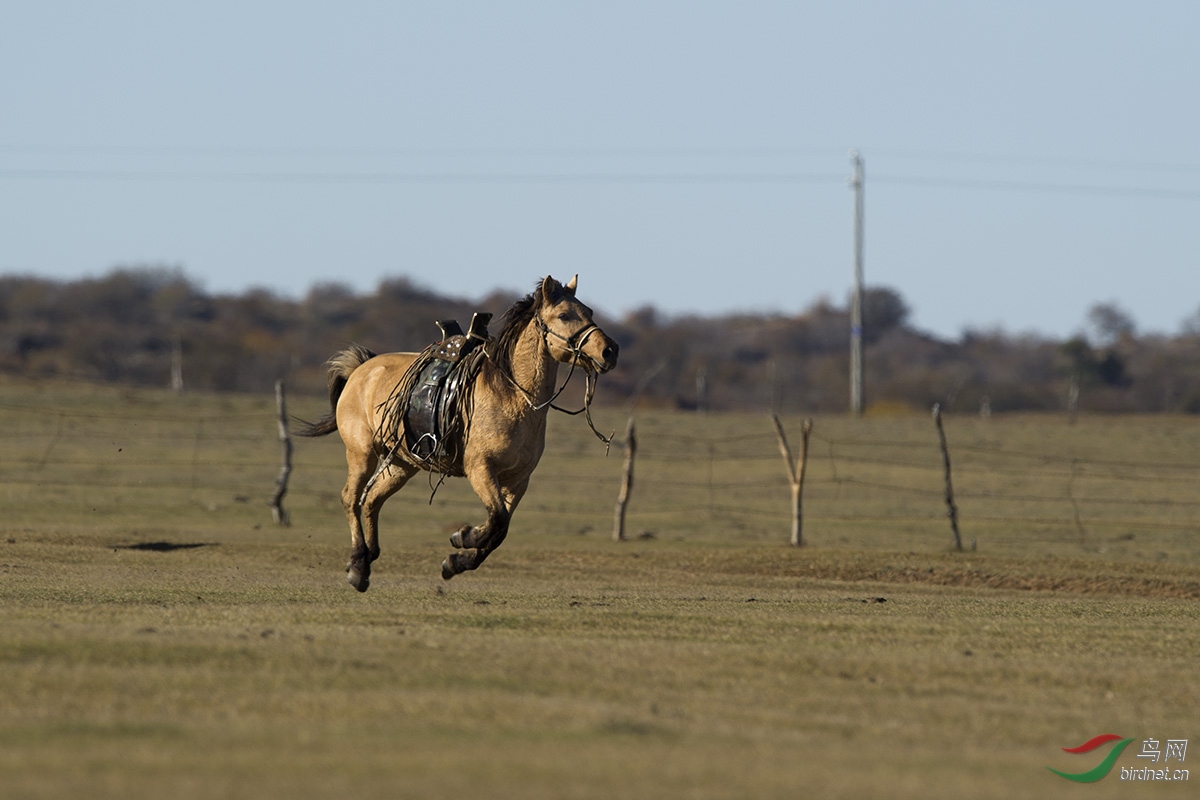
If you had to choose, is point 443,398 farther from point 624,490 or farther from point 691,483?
point 691,483

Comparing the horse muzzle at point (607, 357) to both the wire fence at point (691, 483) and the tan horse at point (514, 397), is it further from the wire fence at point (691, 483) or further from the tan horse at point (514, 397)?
the wire fence at point (691, 483)

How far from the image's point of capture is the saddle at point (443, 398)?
11.4 m

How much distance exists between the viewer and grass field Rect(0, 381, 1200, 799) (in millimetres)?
5578

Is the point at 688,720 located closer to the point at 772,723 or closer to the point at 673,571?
the point at 772,723

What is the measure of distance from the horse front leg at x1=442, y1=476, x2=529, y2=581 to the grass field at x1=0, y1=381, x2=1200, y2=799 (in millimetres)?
394

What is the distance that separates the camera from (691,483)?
29.5 m

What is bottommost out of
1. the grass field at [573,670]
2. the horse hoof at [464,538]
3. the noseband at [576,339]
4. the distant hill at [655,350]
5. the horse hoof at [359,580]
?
the grass field at [573,670]

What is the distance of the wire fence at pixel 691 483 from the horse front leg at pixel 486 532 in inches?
428

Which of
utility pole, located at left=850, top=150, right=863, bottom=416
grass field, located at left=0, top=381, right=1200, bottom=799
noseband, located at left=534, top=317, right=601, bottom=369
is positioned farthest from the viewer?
utility pole, located at left=850, top=150, right=863, bottom=416

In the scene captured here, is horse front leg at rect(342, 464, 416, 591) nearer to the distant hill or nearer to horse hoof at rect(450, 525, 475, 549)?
horse hoof at rect(450, 525, 475, 549)

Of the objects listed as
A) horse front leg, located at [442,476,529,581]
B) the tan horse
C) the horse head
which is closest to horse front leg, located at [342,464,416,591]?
the tan horse

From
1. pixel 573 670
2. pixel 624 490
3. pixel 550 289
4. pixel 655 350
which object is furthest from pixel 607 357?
pixel 655 350

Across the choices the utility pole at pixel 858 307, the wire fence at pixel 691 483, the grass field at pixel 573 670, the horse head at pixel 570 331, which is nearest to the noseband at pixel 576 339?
the horse head at pixel 570 331

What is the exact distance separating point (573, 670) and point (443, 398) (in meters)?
4.17
